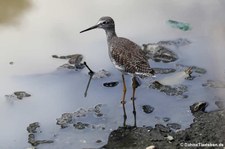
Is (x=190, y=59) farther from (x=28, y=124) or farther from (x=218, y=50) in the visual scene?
(x=28, y=124)

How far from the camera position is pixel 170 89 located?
7602 mm

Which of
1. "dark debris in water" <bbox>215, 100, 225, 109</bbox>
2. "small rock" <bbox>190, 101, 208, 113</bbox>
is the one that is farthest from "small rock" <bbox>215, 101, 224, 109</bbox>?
"small rock" <bbox>190, 101, 208, 113</bbox>

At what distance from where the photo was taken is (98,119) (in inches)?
276

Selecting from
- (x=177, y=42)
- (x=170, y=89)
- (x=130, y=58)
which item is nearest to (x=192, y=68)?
(x=170, y=89)

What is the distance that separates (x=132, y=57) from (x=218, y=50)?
189 centimetres

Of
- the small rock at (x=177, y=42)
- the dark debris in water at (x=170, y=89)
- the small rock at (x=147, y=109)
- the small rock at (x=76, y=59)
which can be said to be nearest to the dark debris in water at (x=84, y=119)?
the small rock at (x=147, y=109)

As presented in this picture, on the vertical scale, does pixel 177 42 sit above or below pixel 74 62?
above

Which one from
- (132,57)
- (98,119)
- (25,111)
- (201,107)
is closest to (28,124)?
(25,111)

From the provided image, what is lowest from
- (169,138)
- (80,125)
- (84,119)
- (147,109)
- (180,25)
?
(169,138)

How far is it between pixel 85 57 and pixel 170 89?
1697 millimetres

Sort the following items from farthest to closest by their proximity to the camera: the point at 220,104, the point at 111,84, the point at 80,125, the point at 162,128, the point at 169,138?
the point at 111,84
the point at 220,104
the point at 80,125
the point at 162,128
the point at 169,138

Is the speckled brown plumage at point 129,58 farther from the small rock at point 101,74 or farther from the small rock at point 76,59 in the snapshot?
the small rock at point 76,59

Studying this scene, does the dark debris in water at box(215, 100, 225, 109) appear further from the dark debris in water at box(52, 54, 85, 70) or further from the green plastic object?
the green plastic object

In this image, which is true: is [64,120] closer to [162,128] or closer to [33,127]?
[33,127]
